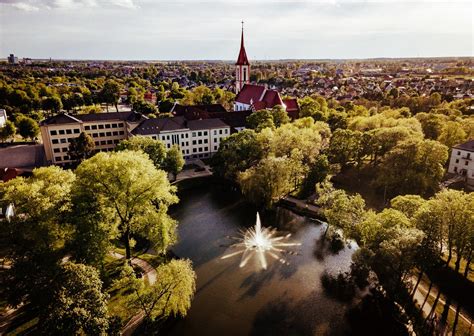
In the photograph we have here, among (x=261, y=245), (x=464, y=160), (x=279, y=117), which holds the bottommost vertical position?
(x=261, y=245)

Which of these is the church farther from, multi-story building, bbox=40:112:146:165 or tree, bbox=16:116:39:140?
tree, bbox=16:116:39:140

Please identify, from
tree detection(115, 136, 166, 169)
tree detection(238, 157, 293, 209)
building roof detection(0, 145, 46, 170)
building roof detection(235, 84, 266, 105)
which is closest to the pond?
tree detection(238, 157, 293, 209)

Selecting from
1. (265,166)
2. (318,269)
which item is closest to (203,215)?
(265,166)

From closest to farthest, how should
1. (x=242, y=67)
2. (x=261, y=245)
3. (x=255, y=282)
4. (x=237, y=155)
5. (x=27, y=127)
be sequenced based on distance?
1. (x=255, y=282)
2. (x=261, y=245)
3. (x=237, y=155)
4. (x=27, y=127)
5. (x=242, y=67)

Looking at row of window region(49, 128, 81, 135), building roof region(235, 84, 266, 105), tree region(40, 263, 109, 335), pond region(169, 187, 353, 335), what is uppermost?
building roof region(235, 84, 266, 105)

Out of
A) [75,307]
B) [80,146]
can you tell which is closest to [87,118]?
[80,146]

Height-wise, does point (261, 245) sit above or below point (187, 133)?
below

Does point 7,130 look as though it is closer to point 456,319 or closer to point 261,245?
point 261,245
